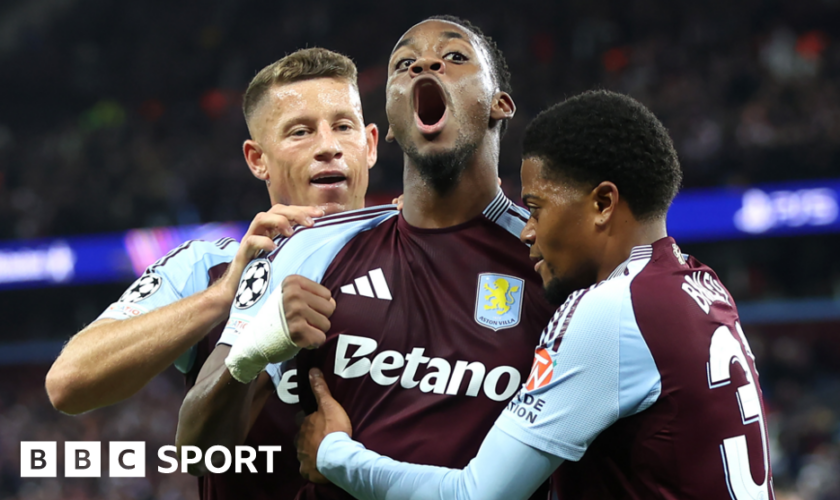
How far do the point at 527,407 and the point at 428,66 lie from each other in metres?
1.10

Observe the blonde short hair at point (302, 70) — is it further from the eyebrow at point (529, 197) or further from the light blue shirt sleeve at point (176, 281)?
the eyebrow at point (529, 197)

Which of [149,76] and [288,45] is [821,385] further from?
[149,76]

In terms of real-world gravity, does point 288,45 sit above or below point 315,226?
above

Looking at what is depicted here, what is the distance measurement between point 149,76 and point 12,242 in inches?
185

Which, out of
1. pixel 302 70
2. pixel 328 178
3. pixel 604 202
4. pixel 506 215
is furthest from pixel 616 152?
pixel 302 70

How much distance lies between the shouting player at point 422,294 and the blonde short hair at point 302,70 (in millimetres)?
687

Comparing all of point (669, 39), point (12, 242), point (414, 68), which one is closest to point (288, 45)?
point (12, 242)

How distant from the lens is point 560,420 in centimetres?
222

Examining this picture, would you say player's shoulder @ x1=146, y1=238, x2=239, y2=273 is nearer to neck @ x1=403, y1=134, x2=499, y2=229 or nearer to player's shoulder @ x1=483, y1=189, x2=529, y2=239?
neck @ x1=403, y1=134, x2=499, y2=229

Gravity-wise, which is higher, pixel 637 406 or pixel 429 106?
pixel 429 106

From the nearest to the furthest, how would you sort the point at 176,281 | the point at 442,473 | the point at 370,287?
the point at 442,473 → the point at 370,287 → the point at 176,281

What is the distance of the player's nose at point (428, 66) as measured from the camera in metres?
2.77

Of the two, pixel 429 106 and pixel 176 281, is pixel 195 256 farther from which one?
pixel 429 106

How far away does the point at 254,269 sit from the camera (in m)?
2.81
